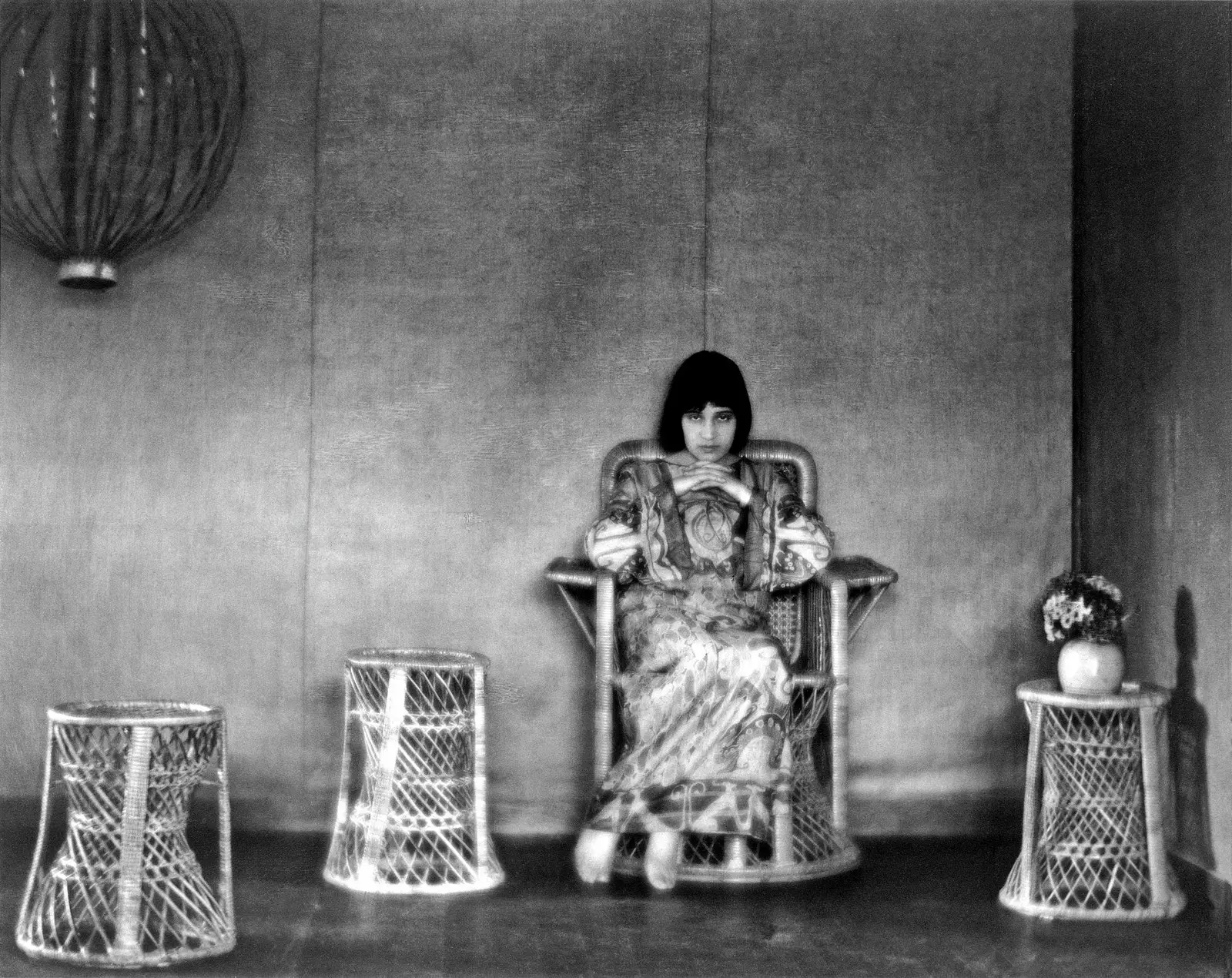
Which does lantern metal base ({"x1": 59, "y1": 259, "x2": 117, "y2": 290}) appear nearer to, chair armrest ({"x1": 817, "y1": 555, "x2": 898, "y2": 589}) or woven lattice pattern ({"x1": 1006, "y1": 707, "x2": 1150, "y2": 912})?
chair armrest ({"x1": 817, "y1": 555, "x2": 898, "y2": 589})

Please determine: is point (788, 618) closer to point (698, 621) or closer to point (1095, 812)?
point (698, 621)

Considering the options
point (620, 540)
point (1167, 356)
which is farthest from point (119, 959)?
point (1167, 356)

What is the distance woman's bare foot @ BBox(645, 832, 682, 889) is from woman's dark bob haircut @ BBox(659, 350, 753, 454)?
1.15 m

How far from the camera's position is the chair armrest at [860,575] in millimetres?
3934

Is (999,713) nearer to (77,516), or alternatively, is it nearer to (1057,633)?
(1057,633)

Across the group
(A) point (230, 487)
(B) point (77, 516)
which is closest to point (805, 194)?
(A) point (230, 487)

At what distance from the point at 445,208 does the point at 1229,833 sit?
270cm

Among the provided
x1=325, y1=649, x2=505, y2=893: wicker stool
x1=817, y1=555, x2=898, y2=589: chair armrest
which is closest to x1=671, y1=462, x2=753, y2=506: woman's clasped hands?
x1=817, y1=555, x2=898, y2=589: chair armrest

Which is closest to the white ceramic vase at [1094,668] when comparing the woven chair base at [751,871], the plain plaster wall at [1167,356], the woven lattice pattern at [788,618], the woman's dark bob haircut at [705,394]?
the plain plaster wall at [1167,356]

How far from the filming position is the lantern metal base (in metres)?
4.04

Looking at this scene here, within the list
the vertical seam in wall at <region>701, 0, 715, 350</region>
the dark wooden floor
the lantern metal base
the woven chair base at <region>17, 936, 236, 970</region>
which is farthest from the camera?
the vertical seam in wall at <region>701, 0, 715, 350</region>

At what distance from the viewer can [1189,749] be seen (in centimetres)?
359

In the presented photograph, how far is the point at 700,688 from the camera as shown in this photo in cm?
364

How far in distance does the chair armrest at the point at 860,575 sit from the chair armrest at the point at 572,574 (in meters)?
0.62
